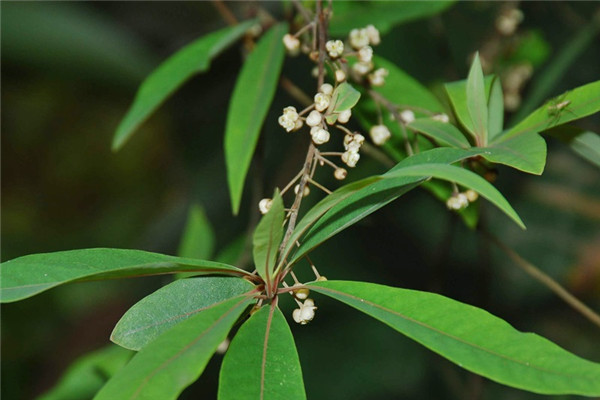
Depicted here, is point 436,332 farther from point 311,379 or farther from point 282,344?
point 311,379

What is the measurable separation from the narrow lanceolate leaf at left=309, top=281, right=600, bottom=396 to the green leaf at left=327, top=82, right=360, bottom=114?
21cm

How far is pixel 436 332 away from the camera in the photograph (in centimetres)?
61


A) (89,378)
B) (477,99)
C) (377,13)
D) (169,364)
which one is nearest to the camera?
(169,364)

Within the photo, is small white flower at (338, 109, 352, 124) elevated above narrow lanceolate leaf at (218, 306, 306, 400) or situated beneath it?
elevated above

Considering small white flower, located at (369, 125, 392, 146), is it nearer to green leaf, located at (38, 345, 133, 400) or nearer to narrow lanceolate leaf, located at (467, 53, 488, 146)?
narrow lanceolate leaf, located at (467, 53, 488, 146)

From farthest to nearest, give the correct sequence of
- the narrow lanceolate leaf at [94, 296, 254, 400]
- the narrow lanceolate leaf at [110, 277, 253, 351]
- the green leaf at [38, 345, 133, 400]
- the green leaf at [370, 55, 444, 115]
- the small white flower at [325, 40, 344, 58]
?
the green leaf at [38, 345, 133, 400]
the green leaf at [370, 55, 444, 115]
the small white flower at [325, 40, 344, 58]
the narrow lanceolate leaf at [110, 277, 253, 351]
the narrow lanceolate leaf at [94, 296, 254, 400]

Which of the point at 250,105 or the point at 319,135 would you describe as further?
the point at 250,105

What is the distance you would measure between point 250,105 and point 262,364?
598mm

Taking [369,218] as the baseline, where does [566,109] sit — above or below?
below

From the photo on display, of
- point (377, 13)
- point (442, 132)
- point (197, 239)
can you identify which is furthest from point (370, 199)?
point (197, 239)

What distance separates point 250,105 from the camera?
3.64 ft

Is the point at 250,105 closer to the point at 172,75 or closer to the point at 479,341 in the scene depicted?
the point at 172,75

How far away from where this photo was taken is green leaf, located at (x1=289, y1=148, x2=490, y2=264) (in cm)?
66

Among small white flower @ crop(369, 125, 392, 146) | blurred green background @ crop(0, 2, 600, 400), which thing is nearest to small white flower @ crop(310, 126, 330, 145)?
small white flower @ crop(369, 125, 392, 146)
